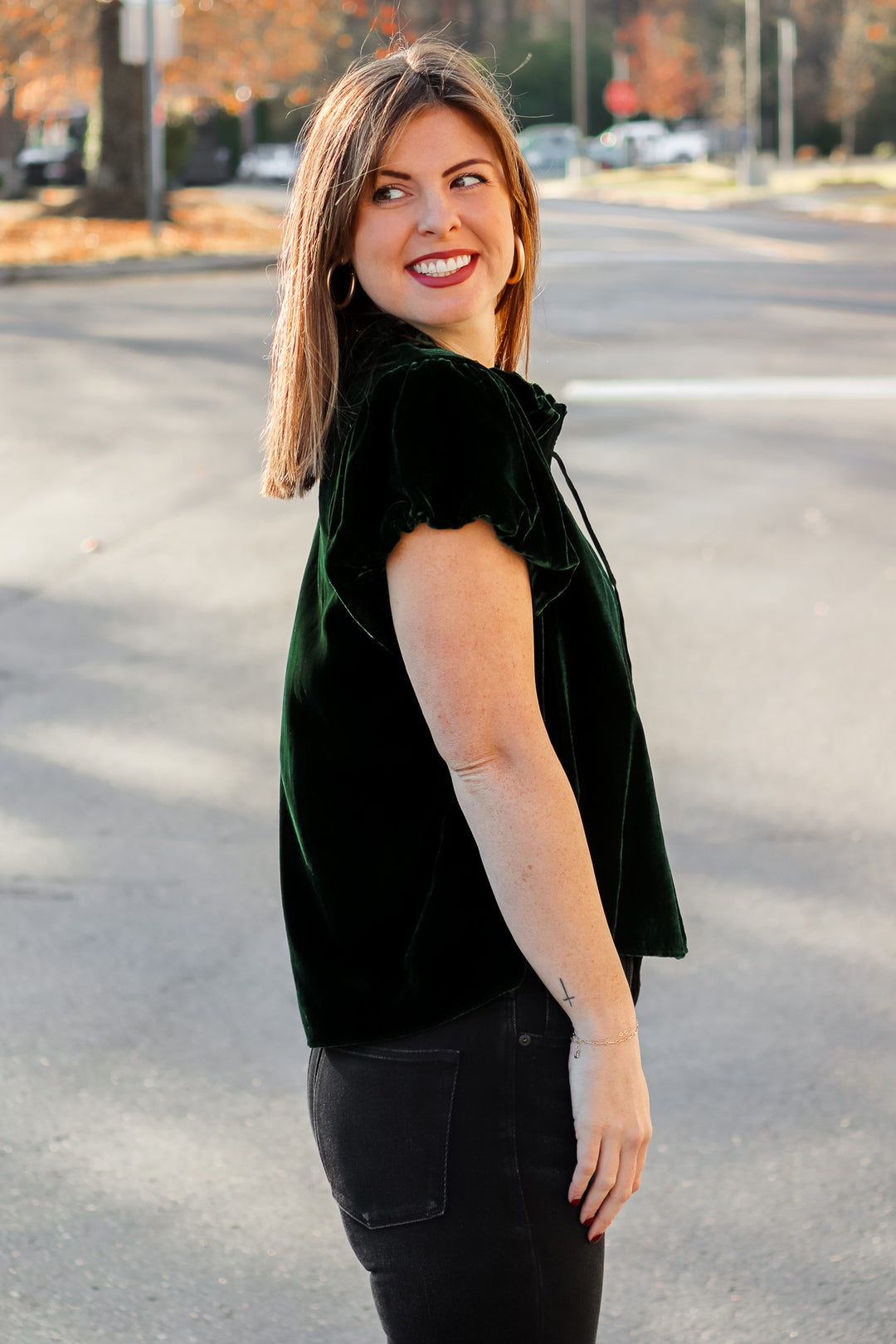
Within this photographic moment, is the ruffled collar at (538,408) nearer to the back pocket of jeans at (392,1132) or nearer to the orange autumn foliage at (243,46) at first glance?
the back pocket of jeans at (392,1132)

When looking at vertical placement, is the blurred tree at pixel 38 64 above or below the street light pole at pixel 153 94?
above

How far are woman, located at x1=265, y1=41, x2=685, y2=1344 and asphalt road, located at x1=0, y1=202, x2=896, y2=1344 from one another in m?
1.29

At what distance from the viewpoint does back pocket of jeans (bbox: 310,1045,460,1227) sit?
151 cm

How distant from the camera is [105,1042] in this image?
354 centimetres

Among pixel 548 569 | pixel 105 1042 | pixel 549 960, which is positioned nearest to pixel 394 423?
pixel 548 569

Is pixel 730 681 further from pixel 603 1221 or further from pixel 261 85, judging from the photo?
pixel 261 85

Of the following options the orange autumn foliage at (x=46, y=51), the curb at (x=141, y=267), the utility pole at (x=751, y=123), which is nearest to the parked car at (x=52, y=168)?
the orange autumn foliage at (x=46, y=51)

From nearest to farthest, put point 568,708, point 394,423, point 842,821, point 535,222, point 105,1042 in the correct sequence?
point 394,423, point 568,708, point 535,222, point 105,1042, point 842,821

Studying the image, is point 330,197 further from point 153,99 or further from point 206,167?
point 206,167

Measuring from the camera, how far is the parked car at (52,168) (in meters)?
36.8

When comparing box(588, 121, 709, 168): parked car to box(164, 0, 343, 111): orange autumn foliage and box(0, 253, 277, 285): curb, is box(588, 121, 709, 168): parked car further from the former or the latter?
box(0, 253, 277, 285): curb

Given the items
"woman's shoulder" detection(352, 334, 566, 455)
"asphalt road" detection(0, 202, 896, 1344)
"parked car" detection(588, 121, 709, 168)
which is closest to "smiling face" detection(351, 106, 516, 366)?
"woman's shoulder" detection(352, 334, 566, 455)

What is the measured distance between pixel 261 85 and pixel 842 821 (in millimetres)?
31760

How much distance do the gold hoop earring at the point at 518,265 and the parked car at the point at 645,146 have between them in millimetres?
60579
